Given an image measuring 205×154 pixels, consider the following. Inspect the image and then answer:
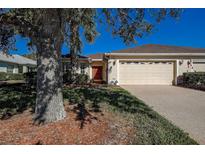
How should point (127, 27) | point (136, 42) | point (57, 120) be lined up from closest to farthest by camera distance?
point (57, 120)
point (127, 27)
point (136, 42)

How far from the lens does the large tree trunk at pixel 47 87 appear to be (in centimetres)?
554

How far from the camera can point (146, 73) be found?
1931 centimetres

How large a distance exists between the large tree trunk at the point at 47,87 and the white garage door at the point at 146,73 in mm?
13954

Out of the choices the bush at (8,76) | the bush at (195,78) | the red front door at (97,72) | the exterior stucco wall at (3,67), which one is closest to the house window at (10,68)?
the exterior stucco wall at (3,67)

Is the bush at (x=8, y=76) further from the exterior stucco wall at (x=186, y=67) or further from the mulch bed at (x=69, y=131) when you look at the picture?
the mulch bed at (x=69, y=131)

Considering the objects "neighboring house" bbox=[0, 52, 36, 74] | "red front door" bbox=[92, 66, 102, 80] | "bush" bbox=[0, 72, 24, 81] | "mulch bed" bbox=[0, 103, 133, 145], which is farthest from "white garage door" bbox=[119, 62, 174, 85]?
"bush" bbox=[0, 72, 24, 81]

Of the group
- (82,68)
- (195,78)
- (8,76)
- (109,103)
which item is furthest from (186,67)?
(8,76)

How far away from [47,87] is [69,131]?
4.14 ft

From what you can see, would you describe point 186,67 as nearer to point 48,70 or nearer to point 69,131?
point 48,70
